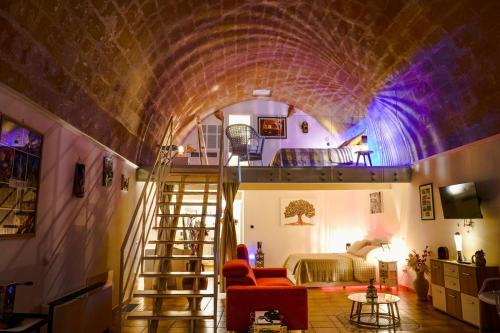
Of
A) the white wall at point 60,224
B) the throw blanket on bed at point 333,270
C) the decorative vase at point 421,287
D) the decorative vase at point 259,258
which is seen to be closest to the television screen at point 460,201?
the decorative vase at point 421,287

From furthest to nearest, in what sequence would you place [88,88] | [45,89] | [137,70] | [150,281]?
[150,281] → [137,70] → [88,88] → [45,89]

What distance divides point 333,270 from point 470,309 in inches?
108

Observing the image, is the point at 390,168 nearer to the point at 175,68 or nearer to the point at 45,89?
the point at 175,68

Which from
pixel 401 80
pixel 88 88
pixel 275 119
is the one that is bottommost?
pixel 88 88

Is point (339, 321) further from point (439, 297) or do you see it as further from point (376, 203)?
point (376, 203)

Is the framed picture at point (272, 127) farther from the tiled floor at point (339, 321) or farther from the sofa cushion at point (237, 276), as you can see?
the sofa cushion at point (237, 276)

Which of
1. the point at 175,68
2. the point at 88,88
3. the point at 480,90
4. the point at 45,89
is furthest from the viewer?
the point at 175,68

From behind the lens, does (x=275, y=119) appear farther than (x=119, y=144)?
Yes

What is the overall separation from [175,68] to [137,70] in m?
1.24

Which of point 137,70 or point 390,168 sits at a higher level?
point 137,70

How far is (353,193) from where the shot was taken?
10.1 m

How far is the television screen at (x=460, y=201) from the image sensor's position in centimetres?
511

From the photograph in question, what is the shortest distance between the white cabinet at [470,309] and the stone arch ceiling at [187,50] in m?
2.74

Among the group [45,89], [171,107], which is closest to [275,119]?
[171,107]
